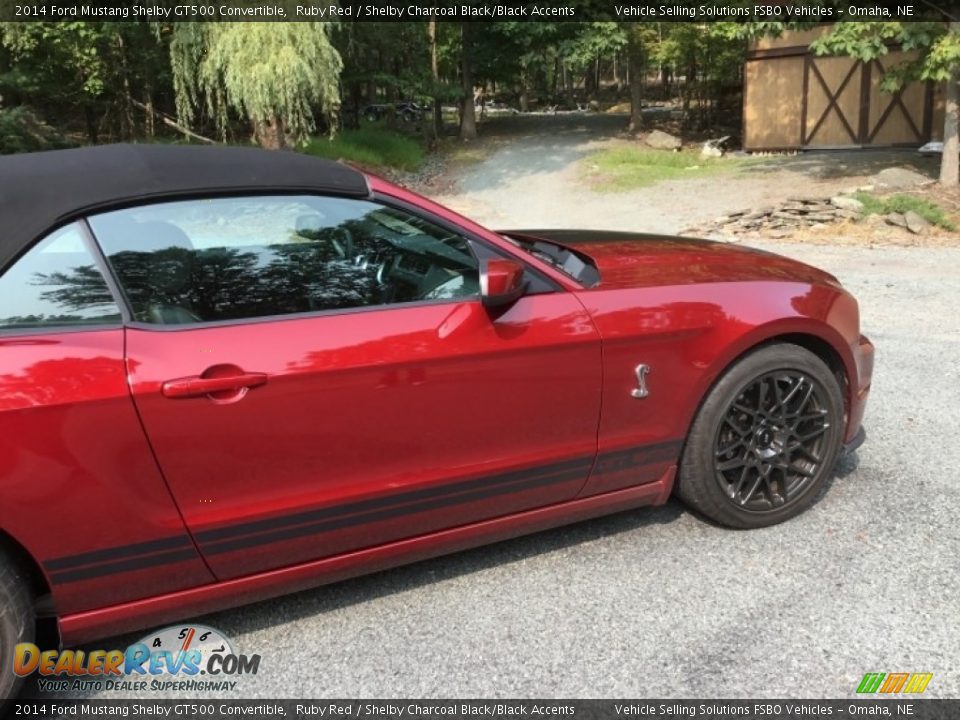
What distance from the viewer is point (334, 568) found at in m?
2.59

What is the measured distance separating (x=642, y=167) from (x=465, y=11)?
33.2 ft

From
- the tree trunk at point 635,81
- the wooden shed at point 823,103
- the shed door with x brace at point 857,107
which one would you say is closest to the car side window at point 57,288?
the wooden shed at point 823,103

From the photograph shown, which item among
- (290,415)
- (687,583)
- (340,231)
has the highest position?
(340,231)

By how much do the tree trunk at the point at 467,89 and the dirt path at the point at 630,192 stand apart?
4374 millimetres

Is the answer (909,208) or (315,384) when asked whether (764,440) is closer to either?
(315,384)

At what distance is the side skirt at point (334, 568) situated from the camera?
2342 millimetres

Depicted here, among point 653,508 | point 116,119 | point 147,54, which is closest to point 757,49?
A: point 147,54

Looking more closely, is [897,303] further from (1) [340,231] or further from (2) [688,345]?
(1) [340,231]

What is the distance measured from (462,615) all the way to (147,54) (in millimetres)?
22382

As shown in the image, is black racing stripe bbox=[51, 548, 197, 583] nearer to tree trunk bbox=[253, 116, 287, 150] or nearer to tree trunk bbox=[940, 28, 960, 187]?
tree trunk bbox=[940, 28, 960, 187]

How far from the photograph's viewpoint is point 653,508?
352cm

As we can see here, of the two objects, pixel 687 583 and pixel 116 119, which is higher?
pixel 116 119

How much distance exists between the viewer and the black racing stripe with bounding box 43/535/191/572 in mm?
2211

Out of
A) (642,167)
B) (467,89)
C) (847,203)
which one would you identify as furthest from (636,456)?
(467,89)
